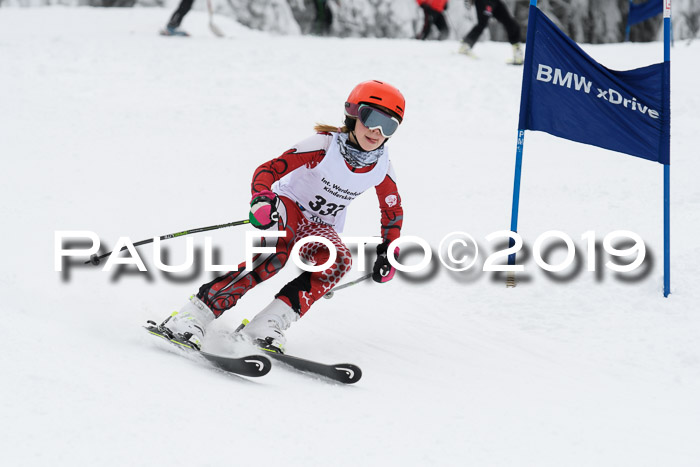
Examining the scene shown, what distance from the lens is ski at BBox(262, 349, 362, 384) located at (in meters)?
3.44

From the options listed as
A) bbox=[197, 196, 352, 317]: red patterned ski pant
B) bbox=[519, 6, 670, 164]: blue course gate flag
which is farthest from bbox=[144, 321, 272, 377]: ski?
bbox=[519, 6, 670, 164]: blue course gate flag

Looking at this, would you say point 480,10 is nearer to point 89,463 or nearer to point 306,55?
point 306,55

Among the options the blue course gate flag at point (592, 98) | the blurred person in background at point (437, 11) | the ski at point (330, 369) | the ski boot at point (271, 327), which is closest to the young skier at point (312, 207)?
the ski boot at point (271, 327)

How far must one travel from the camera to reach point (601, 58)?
1276 cm

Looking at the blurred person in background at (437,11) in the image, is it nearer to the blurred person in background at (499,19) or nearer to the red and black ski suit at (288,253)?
the blurred person in background at (499,19)

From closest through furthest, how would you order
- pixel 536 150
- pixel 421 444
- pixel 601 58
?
pixel 421 444 → pixel 536 150 → pixel 601 58

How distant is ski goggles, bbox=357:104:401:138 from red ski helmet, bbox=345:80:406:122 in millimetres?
29

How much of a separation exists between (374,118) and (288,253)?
89 centimetres

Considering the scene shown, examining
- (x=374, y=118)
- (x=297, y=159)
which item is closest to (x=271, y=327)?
(x=297, y=159)

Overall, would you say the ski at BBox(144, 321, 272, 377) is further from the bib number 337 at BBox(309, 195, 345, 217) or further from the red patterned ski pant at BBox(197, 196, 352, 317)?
the bib number 337 at BBox(309, 195, 345, 217)

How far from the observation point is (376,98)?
3844mm

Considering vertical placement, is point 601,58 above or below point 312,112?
above

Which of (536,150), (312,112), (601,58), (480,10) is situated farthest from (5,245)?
(601,58)

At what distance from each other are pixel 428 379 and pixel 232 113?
6.32 metres
